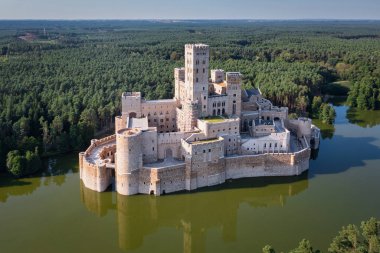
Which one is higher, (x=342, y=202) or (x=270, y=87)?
(x=270, y=87)

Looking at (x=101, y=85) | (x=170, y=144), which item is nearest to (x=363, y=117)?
(x=170, y=144)

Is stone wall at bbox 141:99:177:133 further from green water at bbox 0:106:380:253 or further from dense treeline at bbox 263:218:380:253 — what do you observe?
dense treeline at bbox 263:218:380:253

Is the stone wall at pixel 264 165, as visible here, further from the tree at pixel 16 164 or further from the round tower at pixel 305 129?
the tree at pixel 16 164

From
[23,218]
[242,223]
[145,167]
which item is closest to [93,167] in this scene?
[145,167]

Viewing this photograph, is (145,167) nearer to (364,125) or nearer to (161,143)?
(161,143)

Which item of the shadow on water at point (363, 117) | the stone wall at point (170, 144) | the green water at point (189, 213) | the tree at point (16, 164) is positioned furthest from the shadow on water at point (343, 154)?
the tree at point (16, 164)

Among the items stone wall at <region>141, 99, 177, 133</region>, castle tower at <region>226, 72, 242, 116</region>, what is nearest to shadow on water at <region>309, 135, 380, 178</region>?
castle tower at <region>226, 72, 242, 116</region>
